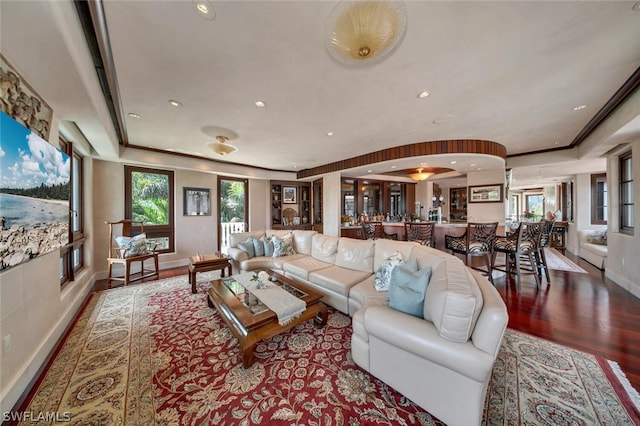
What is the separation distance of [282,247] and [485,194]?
553 cm

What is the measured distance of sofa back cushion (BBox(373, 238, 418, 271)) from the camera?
2.73m

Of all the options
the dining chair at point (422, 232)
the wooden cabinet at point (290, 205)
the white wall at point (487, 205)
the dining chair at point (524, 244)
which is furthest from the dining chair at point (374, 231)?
the wooden cabinet at point (290, 205)

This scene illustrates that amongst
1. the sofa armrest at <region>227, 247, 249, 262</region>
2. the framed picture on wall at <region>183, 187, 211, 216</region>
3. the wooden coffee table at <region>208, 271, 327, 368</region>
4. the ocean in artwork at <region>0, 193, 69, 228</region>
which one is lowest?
the wooden coffee table at <region>208, 271, 327, 368</region>

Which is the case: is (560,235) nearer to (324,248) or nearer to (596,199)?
(596,199)

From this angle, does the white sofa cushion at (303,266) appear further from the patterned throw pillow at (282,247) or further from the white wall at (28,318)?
the white wall at (28,318)

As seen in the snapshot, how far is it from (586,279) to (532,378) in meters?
3.91

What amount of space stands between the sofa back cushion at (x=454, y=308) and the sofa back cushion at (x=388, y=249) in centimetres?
120

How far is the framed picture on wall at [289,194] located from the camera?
7.11m

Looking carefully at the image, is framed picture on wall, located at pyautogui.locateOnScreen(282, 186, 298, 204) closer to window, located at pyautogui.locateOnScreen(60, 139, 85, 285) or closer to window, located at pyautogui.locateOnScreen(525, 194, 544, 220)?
window, located at pyautogui.locateOnScreen(60, 139, 85, 285)

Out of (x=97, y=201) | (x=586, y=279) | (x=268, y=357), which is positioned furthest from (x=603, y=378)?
(x=97, y=201)

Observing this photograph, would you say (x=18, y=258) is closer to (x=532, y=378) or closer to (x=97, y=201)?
(x=97, y=201)

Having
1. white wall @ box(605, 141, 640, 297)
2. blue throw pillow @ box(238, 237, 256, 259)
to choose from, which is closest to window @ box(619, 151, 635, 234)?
white wall @ box(605, 141, 640, 297)

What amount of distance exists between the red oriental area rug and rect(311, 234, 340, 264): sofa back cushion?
1366 mm

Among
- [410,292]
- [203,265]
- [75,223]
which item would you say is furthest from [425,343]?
[75,223]
